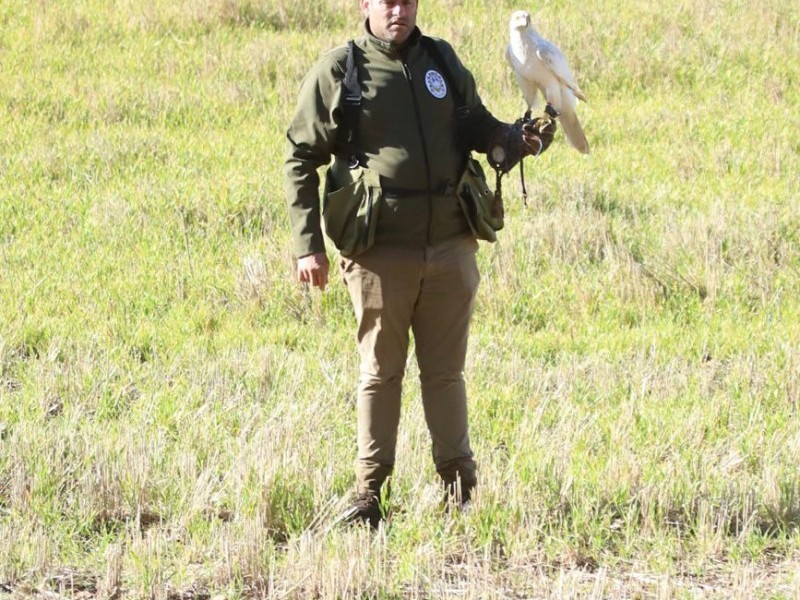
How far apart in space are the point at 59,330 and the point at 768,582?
4097 mm

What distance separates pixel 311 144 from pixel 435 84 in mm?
456

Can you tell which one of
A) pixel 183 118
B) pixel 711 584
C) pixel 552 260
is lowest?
pixel 711 584

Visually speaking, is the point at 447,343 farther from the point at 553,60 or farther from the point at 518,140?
the point at 553,60

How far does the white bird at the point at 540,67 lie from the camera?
4.79 m

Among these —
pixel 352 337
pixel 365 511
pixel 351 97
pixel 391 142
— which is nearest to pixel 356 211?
pixel 391 142

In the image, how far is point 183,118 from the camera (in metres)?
11.4

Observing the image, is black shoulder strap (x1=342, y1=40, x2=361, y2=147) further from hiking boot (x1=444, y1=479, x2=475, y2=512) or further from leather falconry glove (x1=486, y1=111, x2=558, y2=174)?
hiking boot (x1=444, y1=479, x2=475, y2=512)

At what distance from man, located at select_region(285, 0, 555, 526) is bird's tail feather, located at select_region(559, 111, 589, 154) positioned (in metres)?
0.45

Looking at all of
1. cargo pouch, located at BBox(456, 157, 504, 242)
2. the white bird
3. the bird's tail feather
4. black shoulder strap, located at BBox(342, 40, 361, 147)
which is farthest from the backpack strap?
the bird's tail feather

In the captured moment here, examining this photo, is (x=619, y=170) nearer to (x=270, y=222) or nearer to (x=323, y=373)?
(x=270, y=222)

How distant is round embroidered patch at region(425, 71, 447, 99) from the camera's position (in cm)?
448

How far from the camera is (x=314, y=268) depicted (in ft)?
15.0


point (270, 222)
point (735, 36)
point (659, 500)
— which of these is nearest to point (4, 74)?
point (270, 222)

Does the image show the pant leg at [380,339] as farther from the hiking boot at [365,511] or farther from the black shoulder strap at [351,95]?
the black shoulder strap at [351,95]
